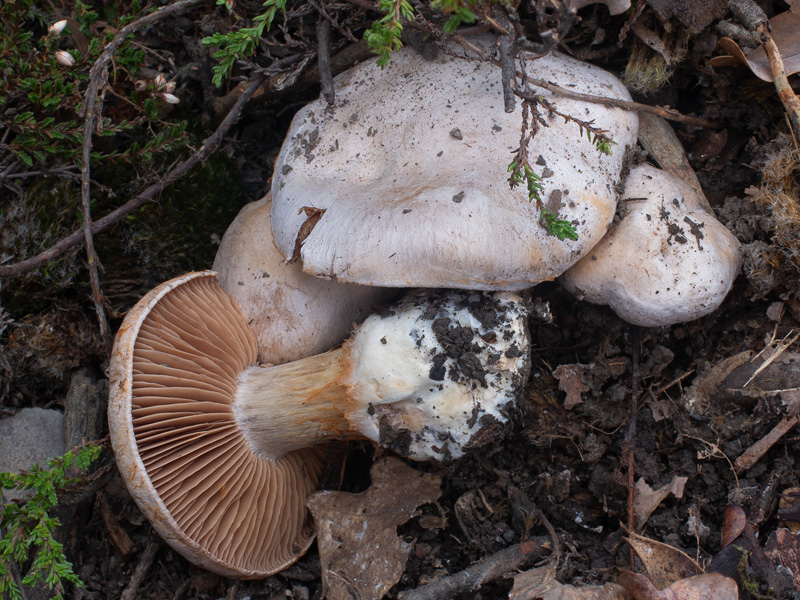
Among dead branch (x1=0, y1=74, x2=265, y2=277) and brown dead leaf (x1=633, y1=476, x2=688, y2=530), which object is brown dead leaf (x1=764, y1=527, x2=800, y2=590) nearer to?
brown dead leaf (x1=633, y1=476, x2=688, y2=530)

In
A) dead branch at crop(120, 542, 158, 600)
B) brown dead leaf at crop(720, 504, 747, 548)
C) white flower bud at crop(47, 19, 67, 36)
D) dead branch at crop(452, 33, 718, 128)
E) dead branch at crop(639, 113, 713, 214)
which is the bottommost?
dead branch at crop(120, 542, 158, 600)

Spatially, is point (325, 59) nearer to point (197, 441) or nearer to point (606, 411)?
point (197, 441)

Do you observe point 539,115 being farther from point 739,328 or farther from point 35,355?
point 35,355

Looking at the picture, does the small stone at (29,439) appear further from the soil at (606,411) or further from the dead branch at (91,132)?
the dead branch at (91,132)

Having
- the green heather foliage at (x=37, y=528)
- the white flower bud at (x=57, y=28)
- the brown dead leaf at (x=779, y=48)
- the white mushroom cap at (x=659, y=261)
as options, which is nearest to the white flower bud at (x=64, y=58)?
the white flower bud at (x=57, y=28)

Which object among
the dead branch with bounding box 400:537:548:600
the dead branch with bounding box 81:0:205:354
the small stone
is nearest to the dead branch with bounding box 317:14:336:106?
the dead branch with bounding box 81:0:205:354

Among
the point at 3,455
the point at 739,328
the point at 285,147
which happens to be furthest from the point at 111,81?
the point at 739,328
